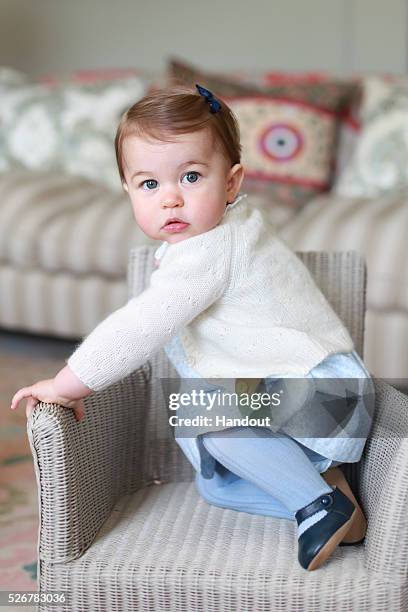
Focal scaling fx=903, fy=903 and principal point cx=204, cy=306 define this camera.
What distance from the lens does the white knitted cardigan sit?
1163 mm

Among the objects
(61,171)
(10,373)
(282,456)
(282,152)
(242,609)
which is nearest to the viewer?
(242,609)

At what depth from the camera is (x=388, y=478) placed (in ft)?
3.63

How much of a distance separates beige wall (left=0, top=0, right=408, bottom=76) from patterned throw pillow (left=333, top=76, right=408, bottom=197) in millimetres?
473

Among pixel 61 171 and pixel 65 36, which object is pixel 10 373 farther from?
pixel 65 36

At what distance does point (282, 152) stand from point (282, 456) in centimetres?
183

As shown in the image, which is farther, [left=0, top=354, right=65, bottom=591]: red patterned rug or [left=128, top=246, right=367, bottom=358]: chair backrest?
[left=0, top=354, right=65, bottom=591]: red patterned rug

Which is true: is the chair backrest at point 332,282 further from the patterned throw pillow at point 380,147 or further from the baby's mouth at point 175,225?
the patterned throw pillow at point 380,147

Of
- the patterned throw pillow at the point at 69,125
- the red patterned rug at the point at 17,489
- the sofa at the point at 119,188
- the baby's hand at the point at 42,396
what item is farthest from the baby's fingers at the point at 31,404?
the patterned throw pillow at the point at 69,125

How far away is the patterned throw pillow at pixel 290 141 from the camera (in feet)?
9.48

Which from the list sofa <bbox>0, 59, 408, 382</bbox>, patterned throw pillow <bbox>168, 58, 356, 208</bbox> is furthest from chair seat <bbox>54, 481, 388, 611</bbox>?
patterned throw pillow <bbox>168, 58, 356, 208</bbox>

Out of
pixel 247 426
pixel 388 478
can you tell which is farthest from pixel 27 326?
pixel 388 478

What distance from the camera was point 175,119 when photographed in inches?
46.7

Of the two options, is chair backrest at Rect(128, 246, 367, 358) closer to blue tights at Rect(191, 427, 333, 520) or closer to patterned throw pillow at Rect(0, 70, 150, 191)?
blue tights at Rect(191, 427, 333, 520)

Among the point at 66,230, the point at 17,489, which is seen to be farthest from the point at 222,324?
the point at 66,230
